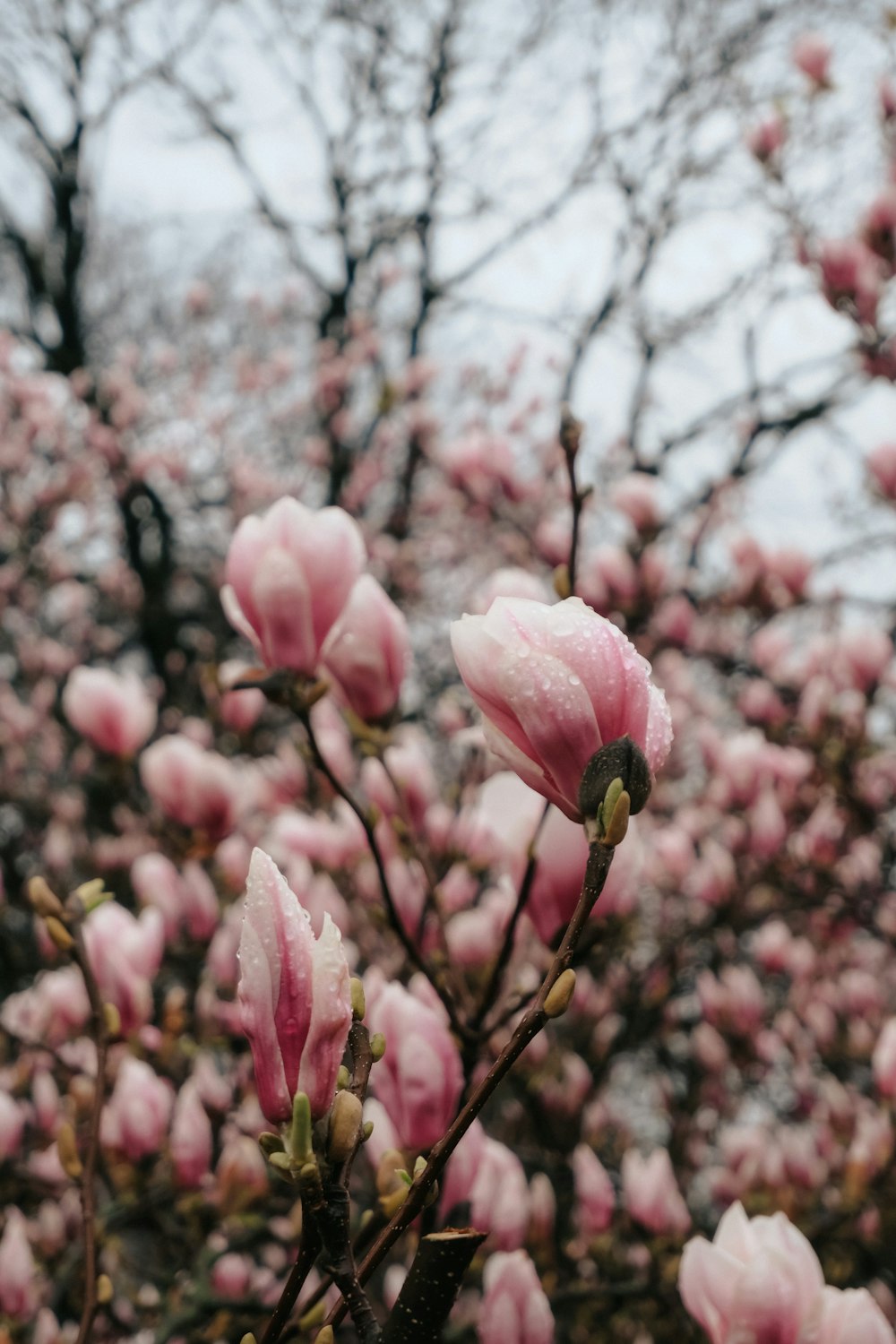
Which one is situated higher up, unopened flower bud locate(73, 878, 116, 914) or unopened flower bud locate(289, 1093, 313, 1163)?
unopened flower bud locate(289, 1093, 313, 1163)

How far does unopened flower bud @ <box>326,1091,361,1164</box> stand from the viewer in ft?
1.73

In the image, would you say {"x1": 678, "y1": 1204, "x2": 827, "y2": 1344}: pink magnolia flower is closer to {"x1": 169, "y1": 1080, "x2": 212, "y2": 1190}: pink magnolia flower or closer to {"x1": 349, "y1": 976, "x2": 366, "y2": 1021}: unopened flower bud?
{"x1": 349, "y1": 976, "x2": 366, "y2": 1021}: unopened flower bud

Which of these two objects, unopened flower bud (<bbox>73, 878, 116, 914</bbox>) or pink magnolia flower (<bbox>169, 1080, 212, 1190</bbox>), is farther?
pink magnolia flower (<bbox>169, 1080, 212, 1190</bbox>)

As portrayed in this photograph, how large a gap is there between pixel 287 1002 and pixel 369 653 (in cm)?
64

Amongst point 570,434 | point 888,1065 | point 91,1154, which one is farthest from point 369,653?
point 888,1065

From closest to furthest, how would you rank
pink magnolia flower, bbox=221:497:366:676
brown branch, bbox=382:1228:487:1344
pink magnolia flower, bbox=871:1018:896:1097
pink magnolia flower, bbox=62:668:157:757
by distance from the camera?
brown branch, bbox=382:1228:487:1344
pink magnolia flower, bbox=221:497:366:676
pink magnolia flower, bbox=871:1018:896:1097
pink magnolia flower, bbox=62:668:157:757

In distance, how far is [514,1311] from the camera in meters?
0.92

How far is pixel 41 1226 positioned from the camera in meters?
2.09

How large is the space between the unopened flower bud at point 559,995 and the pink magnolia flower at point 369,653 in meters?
0.63

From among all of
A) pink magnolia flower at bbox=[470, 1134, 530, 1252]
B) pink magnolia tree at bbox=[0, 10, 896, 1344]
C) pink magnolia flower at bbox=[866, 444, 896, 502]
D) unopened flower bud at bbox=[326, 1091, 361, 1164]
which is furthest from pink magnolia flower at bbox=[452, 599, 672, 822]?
pink magnolia flower at bbox=[866, 444, 896, 502]

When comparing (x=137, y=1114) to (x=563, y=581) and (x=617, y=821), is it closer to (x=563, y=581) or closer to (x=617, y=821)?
(x=563, y=581)

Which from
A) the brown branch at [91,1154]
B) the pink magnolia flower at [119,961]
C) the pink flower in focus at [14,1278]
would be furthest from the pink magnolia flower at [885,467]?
the pink flower in focus at [14,1278]

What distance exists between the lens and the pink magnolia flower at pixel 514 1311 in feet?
3.00

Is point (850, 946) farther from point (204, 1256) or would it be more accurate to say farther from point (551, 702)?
point (551, 702)
